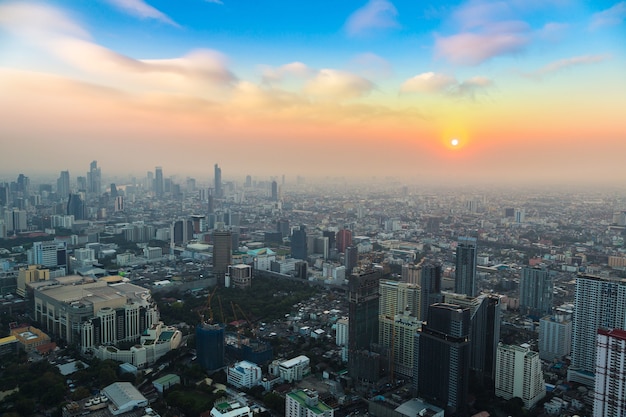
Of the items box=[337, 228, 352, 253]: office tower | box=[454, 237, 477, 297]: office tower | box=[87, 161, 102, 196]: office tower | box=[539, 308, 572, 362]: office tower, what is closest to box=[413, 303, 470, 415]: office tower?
box=[539, 308, 572, 362]: office tower

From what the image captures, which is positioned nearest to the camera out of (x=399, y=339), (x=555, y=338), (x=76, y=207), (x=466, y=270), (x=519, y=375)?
(x=519, y=375)

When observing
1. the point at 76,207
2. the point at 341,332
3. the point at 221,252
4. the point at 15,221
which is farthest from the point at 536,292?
the point at 76,207

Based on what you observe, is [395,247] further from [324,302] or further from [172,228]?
[172,228]

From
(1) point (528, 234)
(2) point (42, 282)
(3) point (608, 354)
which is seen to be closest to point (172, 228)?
(2) point (42, 282)

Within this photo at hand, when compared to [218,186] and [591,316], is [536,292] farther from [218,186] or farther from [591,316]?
[218,186]

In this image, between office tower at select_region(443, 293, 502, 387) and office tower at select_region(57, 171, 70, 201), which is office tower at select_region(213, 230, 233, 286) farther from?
office tower at select_region(57, 171, 70, 201)

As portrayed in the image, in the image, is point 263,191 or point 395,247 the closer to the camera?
point 395,247

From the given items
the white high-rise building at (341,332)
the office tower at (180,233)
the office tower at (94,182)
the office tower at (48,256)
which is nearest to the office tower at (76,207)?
the office tower at (94,182)
